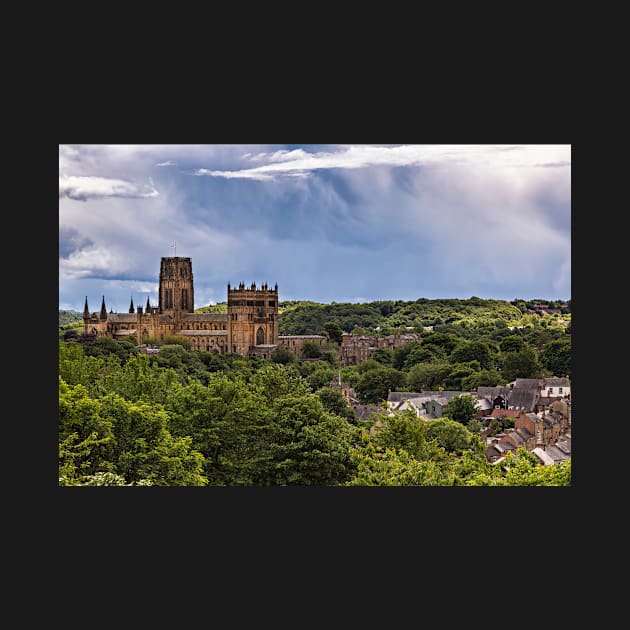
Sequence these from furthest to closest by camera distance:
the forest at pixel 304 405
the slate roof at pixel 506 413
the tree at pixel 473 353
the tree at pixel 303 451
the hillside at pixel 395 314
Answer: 1. the tree at pixel 473 353
2. the hillside at pixel 395 314
3. the slate roof at pixel 506 413
4. the tree at pixel 303 451
5. the forest at pixel 304 405

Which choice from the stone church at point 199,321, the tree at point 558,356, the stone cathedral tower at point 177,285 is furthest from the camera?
the tree at point 558,356

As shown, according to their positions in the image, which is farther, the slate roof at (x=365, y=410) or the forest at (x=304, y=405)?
the slate roof at (x=365, y=410)

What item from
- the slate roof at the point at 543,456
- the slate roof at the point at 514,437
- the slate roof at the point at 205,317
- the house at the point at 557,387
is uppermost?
the slate roof at the point at 205,317

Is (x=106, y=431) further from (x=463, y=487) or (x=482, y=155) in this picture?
(x=482, y=155)

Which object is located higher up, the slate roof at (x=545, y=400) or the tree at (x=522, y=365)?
the tree at (x=522, y=365)

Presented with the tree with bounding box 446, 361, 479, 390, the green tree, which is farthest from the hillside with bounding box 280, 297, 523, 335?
the green tree

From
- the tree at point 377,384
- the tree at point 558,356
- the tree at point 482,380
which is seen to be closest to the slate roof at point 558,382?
the tree at point 558,356

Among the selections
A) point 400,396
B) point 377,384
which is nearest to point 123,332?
point 377,384

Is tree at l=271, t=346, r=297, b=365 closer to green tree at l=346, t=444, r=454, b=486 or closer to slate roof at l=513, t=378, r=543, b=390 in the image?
green tree at l=346, t=444, r=454, b=486

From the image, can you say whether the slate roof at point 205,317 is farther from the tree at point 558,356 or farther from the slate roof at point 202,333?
the tree at point 558,356
